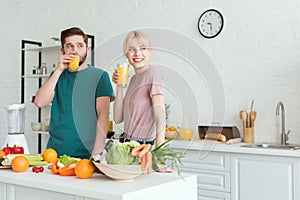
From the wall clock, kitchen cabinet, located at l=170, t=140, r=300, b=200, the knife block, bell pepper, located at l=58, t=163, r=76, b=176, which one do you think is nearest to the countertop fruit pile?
bell pepper, located at l=58, t=163, r=76, b=176

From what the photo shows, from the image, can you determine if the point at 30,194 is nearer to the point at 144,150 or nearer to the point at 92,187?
the point at 92,187

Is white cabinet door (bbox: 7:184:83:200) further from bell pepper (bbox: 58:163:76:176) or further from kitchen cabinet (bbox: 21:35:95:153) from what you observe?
kitchen cabinet (bbox: 21:35:95:153)

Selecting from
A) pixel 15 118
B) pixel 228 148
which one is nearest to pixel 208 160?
pixel 228 148

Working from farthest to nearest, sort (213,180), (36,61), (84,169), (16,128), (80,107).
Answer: (36,61) → (213,180) → (16,128) → (80,107) → (84,169)

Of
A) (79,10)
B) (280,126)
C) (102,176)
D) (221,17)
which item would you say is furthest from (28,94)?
(102,176)

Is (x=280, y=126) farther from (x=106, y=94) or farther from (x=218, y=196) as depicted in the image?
(x=106, y=94)

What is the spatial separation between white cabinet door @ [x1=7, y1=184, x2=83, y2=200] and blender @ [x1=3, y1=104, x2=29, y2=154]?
2.47ft

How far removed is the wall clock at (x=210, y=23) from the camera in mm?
3855

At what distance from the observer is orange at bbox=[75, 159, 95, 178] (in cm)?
173

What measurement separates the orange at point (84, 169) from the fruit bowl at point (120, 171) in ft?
0.17

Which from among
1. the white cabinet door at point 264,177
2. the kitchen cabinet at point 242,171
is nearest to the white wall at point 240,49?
the kitchen cabinet at point 242,171

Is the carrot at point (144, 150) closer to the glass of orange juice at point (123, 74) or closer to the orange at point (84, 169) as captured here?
the orange at point (84, 169)

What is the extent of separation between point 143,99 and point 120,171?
0.41m

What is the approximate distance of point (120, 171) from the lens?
1636 mm
